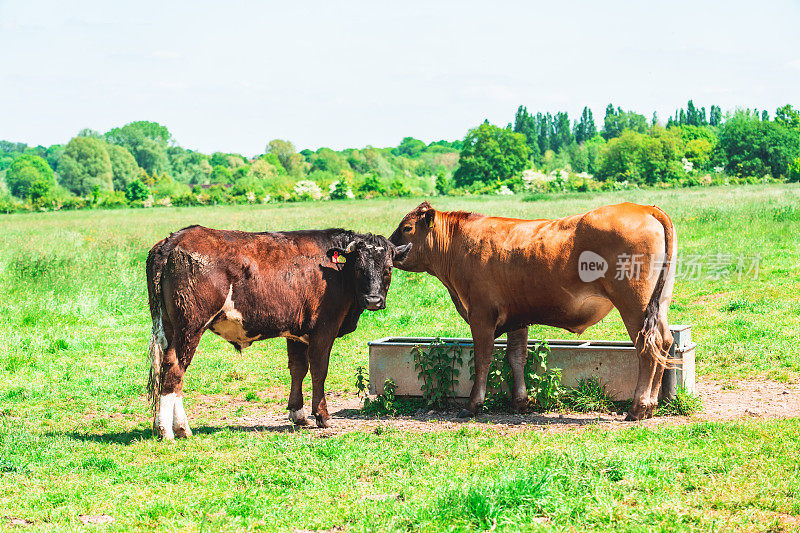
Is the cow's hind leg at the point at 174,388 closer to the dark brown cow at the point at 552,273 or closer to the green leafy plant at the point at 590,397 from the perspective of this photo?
the dark brown cow at the point at 552,273

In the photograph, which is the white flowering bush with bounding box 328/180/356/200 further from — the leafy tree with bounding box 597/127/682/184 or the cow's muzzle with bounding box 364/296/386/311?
the cow's muzzle with bounding box 364/296/386/311

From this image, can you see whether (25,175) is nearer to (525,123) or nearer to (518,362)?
(525,123)

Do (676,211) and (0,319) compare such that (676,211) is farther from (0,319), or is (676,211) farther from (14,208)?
(14,208)

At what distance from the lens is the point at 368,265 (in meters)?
8.41

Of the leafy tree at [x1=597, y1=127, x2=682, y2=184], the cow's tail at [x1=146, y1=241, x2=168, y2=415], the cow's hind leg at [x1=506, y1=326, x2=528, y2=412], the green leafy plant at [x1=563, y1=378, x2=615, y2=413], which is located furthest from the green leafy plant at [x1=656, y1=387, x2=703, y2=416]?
the leafy tree at [x1=597, y1=127, x2=682, y2=184]

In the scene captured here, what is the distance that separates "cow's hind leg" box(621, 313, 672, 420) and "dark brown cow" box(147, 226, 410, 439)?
266 centimetres

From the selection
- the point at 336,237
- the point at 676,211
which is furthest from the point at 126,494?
the point at 676,211

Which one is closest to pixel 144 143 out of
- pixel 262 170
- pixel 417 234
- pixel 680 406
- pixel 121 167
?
pixel 121 167

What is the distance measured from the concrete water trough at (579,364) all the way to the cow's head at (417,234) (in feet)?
3.31

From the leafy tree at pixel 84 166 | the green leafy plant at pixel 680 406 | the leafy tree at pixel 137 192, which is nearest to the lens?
the green leafy plant at pixel 680 406

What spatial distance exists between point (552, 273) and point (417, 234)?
1954 mm

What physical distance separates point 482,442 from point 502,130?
10756cm

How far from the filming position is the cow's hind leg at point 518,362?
347 inches

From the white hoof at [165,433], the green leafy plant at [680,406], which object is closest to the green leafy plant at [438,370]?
the green leafy plant at [680,406]
